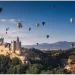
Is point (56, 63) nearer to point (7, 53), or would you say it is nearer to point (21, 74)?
point (7, 53)

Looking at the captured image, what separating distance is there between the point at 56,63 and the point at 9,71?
19.5m

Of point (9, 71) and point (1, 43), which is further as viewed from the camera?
point (1, 43)

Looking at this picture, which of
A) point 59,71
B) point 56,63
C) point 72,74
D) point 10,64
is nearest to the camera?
point 59,71

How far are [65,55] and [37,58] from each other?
13018 millimetres

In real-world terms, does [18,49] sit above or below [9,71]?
above

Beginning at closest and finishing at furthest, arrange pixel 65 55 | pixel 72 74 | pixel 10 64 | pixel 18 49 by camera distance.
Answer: pixel 72 74 < pixel 10 64 < pixel 18 49 < pixel 65 55

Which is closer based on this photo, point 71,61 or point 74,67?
point 74,67

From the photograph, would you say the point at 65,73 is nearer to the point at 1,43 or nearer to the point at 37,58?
the point at 37,58

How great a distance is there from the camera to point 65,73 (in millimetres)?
61219

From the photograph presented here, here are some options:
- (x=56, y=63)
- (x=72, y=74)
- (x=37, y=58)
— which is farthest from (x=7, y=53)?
(x=72, y=74)

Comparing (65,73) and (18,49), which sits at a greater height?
(18,49)

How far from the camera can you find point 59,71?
60.3m

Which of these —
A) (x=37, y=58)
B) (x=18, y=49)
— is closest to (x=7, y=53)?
(x=18, y=49)

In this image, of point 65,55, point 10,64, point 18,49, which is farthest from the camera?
point 65,55
